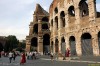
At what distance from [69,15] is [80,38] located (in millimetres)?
4817

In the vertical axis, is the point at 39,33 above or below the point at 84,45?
above

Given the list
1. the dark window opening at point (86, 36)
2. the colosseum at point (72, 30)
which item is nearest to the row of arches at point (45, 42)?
the colosseum at point (72, 30)

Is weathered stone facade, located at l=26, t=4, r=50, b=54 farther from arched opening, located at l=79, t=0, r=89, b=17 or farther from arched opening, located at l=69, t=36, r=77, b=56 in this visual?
arched opening, located at l=69, t=36, r=77, b=56

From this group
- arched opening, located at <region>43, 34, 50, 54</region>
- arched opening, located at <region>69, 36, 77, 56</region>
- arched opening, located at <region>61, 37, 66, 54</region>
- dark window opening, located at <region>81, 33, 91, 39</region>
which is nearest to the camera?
dark window opening, located at <region>81, 33, 91, 39</region>

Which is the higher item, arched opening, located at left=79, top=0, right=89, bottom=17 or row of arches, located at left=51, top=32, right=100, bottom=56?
arched opening, located at left=79, top=0, right=89, bottom=17

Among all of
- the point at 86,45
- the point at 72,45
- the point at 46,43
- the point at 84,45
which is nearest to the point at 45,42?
the point at 46,43

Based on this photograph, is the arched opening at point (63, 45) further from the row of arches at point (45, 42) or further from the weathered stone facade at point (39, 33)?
the row of arches at point (45, 42)

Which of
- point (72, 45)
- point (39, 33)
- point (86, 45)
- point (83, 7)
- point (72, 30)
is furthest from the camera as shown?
point (39, 33)

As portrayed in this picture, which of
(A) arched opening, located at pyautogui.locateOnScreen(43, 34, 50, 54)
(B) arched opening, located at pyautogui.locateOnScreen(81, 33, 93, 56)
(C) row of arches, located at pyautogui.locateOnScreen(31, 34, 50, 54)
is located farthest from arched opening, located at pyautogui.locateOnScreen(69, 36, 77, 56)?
(C) row of arches, located at pyautogui.locateOnScreen(31, 34, 50, 54)

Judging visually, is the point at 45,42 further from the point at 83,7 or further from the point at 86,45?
the point at 86,45

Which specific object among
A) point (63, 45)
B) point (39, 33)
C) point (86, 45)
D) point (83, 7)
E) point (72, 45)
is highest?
point (83, 7)

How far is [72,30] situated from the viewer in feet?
94.9

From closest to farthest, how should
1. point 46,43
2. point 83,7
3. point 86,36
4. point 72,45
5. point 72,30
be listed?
1. point 86,36
2. point 72,30
3. point 72,45
4. point 83,7
5. point 46,43

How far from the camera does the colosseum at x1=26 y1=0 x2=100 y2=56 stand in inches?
995
